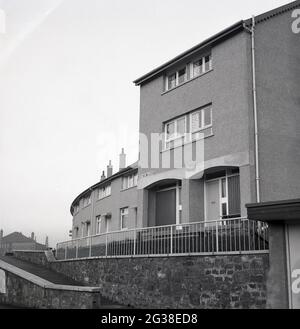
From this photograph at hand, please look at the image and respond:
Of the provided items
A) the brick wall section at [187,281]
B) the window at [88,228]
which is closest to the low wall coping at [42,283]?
the brick wall section at [187,281]

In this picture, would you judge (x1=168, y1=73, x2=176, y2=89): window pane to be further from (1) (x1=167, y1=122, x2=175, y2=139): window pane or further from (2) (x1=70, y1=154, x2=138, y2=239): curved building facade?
(2) (x1=70, y1=154, x2=138, y2=239): curved building facade

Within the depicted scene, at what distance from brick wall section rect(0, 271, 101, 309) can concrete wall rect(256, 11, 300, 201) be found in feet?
22.3

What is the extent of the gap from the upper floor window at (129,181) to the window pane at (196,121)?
996cm

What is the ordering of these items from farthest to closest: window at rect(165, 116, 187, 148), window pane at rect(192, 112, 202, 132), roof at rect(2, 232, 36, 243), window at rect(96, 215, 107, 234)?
roof at rect(2, 232, 36, 243), window at rect(96, 215, 107, 234), window at rect(165, 116, 187, 148), window pane at rect(192, 112, 202, 132)

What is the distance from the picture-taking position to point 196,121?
18.4 m

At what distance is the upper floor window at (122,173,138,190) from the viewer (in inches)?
1103

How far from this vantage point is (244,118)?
16.1 meters

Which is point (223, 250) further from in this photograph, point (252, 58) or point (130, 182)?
point (130, 182)

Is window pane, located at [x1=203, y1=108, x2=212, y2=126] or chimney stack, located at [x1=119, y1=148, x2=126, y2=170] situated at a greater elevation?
chimney stack, located at [x1=119, y1=148, x2=126, y2=170]

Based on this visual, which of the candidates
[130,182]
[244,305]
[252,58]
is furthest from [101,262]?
[130,182]

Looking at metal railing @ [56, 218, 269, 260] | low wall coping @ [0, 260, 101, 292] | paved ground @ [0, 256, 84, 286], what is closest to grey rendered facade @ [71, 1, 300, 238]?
metal railing @ [56, 218, 269, 260]

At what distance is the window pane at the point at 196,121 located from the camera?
18.2 m
